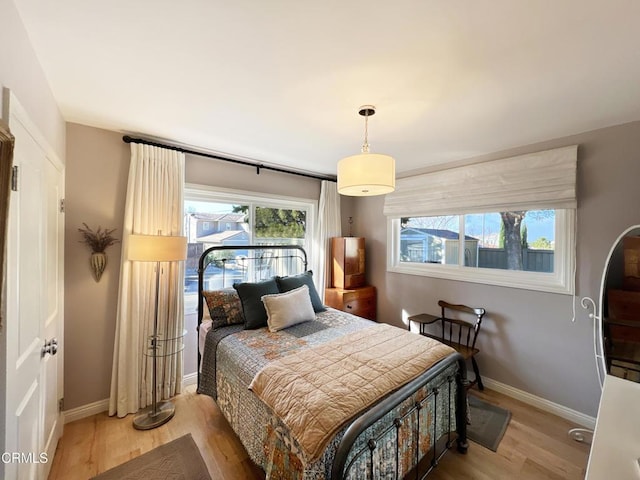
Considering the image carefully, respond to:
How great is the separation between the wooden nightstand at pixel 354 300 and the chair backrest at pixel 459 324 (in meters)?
1.01

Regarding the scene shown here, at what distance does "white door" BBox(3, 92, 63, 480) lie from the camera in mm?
1111

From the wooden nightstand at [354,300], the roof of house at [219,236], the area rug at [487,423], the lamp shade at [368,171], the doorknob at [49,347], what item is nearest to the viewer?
the doorknob at [49,347]

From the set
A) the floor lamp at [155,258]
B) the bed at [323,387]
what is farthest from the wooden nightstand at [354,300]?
the floor lamp at [155,258]

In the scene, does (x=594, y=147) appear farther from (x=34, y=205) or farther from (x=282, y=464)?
(x=34, y=205)

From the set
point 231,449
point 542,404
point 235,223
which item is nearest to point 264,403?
point 231,449

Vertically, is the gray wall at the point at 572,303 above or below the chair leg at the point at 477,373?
above

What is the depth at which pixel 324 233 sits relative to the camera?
3873mm

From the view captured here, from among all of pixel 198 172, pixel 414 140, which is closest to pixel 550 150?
pixel 414 140

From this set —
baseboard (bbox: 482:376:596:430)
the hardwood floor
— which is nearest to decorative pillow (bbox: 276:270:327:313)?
the hardwood floor

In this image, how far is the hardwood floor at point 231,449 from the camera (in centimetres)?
179

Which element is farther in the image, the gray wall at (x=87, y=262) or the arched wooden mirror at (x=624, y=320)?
the gray wall at (x=87, y=262)

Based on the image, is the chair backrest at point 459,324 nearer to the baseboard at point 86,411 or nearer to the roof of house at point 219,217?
the roof of house at point 219,217

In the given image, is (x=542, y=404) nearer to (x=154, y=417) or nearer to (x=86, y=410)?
(x=154, y=417)

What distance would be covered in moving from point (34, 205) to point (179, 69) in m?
1.10
